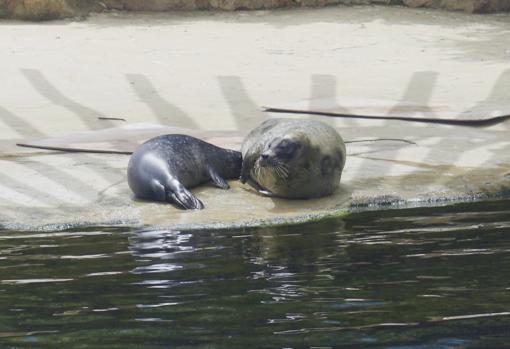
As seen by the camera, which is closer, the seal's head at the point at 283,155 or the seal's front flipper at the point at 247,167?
the seal's head at the point at 283,155

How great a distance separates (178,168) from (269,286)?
336 centimetres

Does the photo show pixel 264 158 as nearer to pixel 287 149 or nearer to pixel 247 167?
pixel 287 149

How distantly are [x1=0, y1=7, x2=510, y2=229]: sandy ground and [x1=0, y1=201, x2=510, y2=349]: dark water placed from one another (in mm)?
818

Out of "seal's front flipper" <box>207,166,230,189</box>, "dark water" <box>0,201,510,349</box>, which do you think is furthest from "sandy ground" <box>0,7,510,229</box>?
"dark water" <box>0,201,510,349</box>

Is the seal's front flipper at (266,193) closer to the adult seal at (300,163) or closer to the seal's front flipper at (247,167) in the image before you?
the adult seal at (300,163)

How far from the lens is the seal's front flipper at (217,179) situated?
326 inches

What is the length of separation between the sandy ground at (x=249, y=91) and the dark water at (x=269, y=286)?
2.68 feet

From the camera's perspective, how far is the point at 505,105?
11.1m

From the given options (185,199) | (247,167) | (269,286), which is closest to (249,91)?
(247,167)

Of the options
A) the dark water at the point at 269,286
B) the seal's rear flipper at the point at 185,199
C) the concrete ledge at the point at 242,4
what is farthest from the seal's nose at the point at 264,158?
the concrete ledge at the point at 242,4

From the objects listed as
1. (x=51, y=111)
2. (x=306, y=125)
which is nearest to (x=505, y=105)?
(x=306, y=125)

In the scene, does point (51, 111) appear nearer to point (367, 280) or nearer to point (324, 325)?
point (367, 280)

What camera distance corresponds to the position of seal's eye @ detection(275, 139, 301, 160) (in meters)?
7.99

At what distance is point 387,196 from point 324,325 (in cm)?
367
